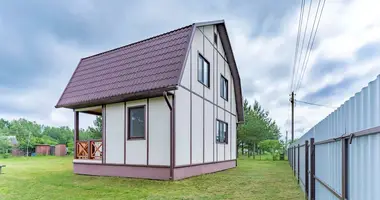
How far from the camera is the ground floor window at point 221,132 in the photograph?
13.7 meters

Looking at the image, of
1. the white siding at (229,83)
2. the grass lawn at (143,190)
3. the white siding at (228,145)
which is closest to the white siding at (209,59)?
the white siding at (229,83)

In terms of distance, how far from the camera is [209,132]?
12.4 meters

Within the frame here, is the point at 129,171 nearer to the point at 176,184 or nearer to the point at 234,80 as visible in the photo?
the point at 176,184

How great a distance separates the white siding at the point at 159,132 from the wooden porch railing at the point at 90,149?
9.31 ft

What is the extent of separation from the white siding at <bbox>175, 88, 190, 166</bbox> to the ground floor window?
362 cm

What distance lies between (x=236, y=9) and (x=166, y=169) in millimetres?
7973

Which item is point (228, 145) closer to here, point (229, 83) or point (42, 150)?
point (229, 83)

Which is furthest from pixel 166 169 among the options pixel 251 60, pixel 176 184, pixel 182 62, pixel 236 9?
pixel 251 60

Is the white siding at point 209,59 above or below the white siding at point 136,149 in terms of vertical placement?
above

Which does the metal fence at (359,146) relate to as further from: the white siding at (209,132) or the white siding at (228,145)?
the white siding at (228,145)

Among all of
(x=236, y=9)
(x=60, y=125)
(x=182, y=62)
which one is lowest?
(x=60, y=125)

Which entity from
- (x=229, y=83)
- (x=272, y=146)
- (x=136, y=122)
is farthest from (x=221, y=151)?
(x=272, y=146)

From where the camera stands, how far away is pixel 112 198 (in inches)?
265

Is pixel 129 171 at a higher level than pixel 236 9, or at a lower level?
lower
